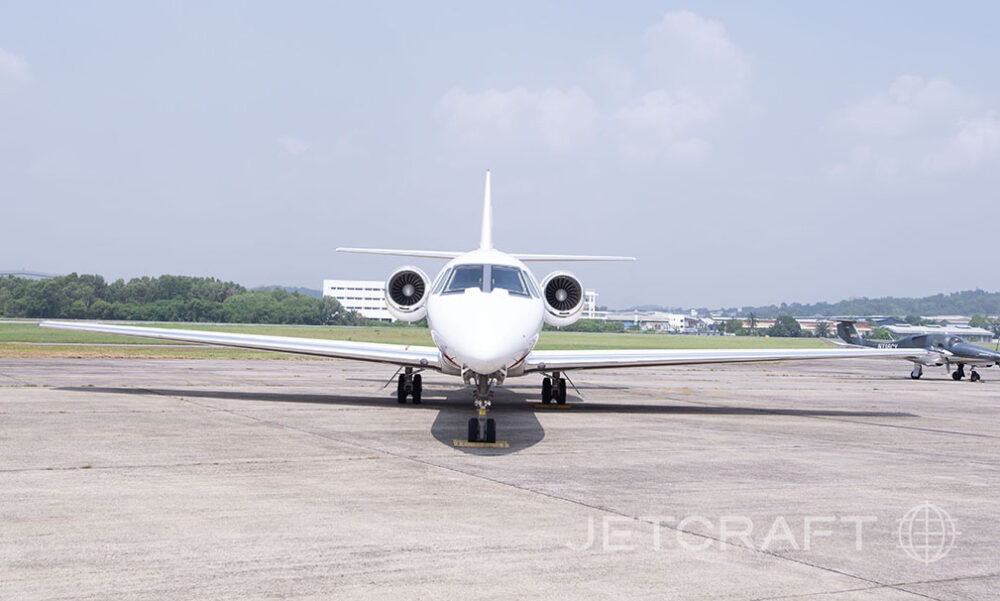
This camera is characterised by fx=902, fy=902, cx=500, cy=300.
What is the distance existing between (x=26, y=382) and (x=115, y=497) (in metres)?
14.6

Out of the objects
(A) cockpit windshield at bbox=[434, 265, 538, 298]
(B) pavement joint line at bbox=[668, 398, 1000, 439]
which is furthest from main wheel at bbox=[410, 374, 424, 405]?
(B) pavement joint line at bbox=[668, 398, 1000, 439]

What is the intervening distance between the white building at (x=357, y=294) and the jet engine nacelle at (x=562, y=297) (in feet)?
368

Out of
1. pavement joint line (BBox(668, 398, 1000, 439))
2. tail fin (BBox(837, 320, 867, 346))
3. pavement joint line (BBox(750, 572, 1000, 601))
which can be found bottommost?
pavement joint line (BBox(668, 398, 1000, 439))

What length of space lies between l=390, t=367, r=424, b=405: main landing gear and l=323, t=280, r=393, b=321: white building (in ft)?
369

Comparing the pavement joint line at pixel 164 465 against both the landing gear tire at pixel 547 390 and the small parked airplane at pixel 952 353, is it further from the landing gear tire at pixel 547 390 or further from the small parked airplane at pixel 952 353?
A: the small parked airplane at pixel 952 353

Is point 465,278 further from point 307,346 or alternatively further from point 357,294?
point 357,294

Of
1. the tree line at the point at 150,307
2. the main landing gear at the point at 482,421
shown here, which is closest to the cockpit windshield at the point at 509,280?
the main landing gear at the point at 482,421

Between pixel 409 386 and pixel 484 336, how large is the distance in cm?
653

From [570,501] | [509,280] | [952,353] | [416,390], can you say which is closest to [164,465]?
[570,501]

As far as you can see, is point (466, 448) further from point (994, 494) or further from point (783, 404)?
point (783, 404)

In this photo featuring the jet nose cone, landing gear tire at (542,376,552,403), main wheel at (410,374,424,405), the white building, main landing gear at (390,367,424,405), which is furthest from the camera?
the white building

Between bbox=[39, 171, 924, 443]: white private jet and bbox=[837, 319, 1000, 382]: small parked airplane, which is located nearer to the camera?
bbox=[39, 171, 924, 443]: white private jet

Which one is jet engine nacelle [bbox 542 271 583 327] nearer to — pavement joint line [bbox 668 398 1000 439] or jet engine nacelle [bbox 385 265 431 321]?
jet engine nacelle [bbox 385 265 431 321]

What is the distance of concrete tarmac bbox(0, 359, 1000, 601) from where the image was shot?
5.07 metres
